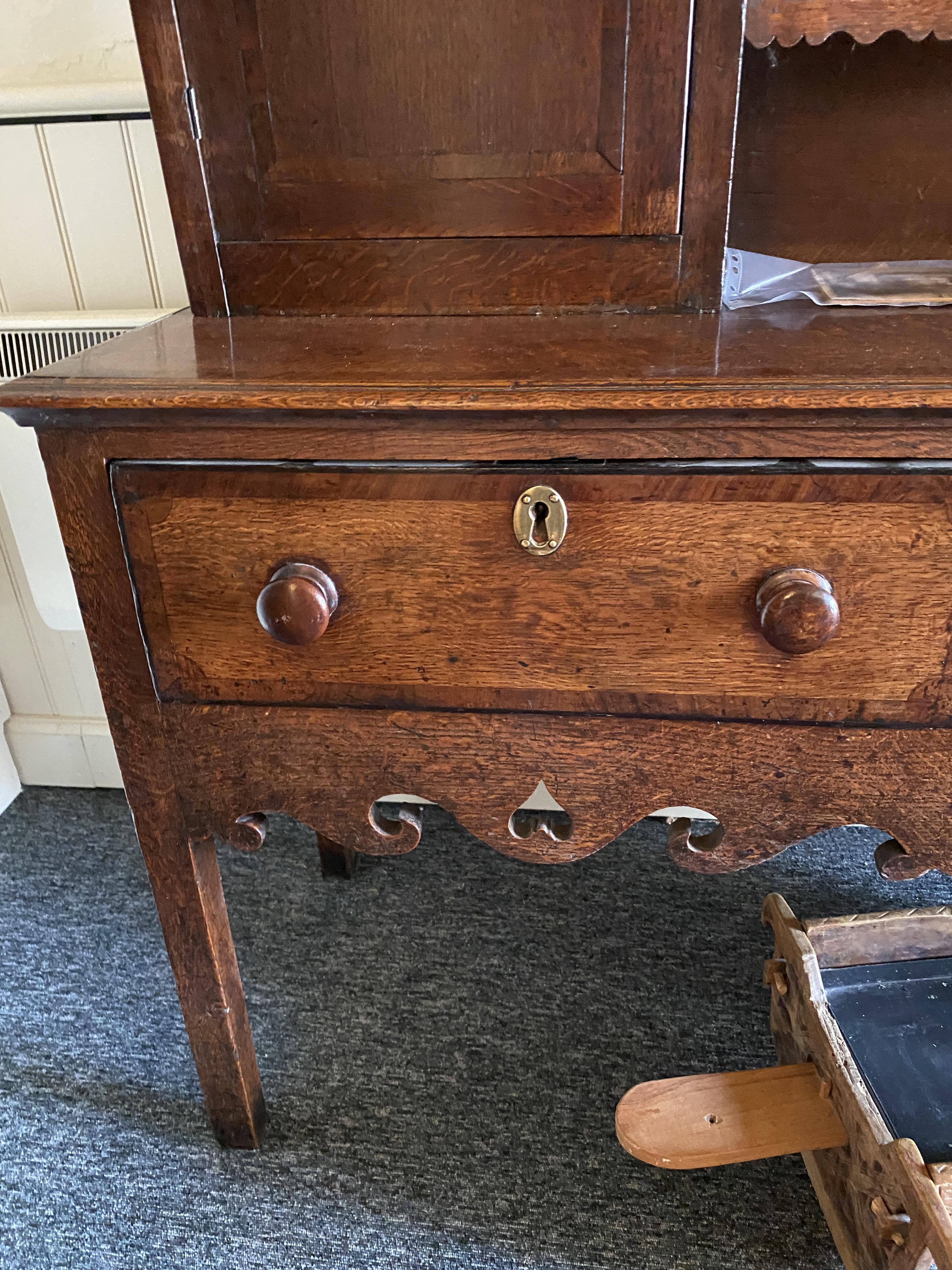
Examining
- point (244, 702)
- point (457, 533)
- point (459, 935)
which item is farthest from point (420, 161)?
point (459, 935)

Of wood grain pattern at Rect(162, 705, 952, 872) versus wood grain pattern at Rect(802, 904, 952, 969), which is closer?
wood grain pattern at Rect(162, 705, 952, 872)

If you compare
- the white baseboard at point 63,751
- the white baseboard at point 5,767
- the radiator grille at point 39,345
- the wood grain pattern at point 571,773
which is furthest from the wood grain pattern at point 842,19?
the white baseboard at point 5,767

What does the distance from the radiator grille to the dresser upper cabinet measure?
1.40 ft

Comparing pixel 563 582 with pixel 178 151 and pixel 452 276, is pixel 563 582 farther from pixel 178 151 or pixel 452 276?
pixel 178 151

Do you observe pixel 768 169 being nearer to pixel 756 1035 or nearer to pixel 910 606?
pixel 910 606

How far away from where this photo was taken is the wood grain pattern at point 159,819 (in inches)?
28.5

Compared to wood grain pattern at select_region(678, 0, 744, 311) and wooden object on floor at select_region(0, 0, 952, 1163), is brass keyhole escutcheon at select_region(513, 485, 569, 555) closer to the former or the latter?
wooden object on floor at select_region(0, 0, 952, 1163)

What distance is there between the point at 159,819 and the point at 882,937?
792 mm

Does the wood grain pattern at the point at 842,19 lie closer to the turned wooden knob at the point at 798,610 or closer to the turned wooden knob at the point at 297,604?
the turned wooden knob at the point at 798,610

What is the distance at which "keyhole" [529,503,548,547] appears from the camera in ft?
2.20

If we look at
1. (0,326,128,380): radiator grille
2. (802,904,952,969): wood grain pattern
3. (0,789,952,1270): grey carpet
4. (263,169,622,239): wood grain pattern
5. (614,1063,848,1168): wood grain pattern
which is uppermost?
(263,169,622,239): wood grain pattern

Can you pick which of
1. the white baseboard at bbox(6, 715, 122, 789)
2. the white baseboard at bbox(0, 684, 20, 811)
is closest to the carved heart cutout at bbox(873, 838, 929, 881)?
the white baseboard at bbox(6, 715, 122, 789)

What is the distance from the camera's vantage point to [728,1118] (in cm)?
92

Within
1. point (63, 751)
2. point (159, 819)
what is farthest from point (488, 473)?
point (63, 751)
